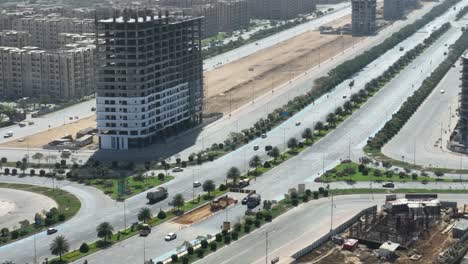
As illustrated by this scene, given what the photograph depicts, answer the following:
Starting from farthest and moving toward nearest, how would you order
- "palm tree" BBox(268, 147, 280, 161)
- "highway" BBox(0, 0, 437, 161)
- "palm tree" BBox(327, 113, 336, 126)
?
"palm tree" BBox(327, 113, 336, 126) → "highway" BBox(0, 0, 437, 161) → "palm tree" BBox(268, 147, 280, 161)

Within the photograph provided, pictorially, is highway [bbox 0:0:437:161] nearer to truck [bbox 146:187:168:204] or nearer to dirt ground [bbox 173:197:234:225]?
truck [bbox 146:187:168:204]

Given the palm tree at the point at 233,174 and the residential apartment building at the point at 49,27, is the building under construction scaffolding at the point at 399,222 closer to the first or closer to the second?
the palm tree at the point at 233,174

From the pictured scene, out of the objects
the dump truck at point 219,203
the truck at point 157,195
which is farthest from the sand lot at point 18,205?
the dump truck at point 219,203

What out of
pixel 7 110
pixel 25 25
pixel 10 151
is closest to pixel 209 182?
pixel 10 151

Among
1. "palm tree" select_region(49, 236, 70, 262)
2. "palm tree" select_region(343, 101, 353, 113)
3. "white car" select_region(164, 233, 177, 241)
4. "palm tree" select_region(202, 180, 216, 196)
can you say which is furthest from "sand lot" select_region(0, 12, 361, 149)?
"palm tree" select_region(49, 236, 70, 262)

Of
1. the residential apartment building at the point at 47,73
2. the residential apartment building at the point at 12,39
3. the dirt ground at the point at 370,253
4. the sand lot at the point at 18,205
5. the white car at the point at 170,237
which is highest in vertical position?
the residential apartment building at the point at 12,39

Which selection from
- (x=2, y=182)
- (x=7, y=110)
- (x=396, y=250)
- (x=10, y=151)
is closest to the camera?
(x=396, y=250)

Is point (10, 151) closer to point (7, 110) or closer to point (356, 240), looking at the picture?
point (7, 110)
